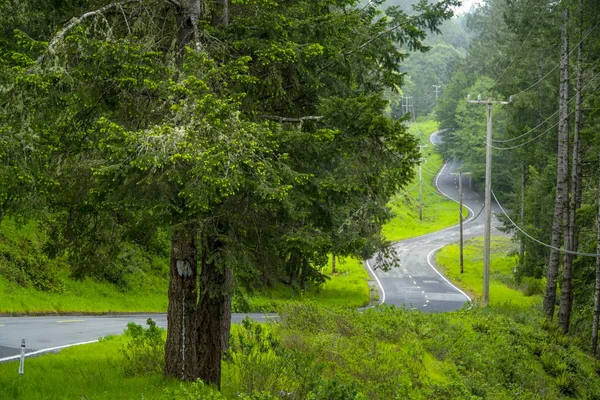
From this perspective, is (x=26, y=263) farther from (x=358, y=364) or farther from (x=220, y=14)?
(x=220, y=14)

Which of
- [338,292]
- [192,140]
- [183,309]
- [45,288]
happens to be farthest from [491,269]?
[192,140]

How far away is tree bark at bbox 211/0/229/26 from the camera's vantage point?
35.9 feet

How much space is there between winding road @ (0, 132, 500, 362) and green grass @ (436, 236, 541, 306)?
1043 millimetres

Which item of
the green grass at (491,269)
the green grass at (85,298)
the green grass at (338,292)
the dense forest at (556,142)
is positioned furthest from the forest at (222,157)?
the green grass at (491,269)

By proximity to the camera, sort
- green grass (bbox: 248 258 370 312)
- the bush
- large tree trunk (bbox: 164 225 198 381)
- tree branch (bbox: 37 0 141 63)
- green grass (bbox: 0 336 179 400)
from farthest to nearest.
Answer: the bush < green grass (bbox: 248 258 370 312) < large tree trunk (bbox: 164 225 198 381) < green grass (bbox: 0 336 179 400) < tree branch (bbox: 37 0 141 63)

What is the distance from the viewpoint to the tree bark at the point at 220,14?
10.9m

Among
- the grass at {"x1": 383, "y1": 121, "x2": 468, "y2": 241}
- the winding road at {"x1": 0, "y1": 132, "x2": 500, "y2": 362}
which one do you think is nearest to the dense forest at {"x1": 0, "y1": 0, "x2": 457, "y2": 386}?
the winding road at {"x1": 0, "y1": 132, "x2": 500, "y2": 362}

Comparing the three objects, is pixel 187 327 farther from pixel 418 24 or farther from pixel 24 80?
pixel 418 24

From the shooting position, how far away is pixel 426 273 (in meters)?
51.6

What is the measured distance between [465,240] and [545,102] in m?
26.6

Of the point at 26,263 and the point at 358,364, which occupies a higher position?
the point at 26,263

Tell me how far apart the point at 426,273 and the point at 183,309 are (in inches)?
1691

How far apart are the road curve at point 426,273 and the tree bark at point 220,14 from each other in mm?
13069

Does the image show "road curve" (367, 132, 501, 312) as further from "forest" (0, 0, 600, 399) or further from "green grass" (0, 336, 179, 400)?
"green grass" (0, 336, 179, 400)
